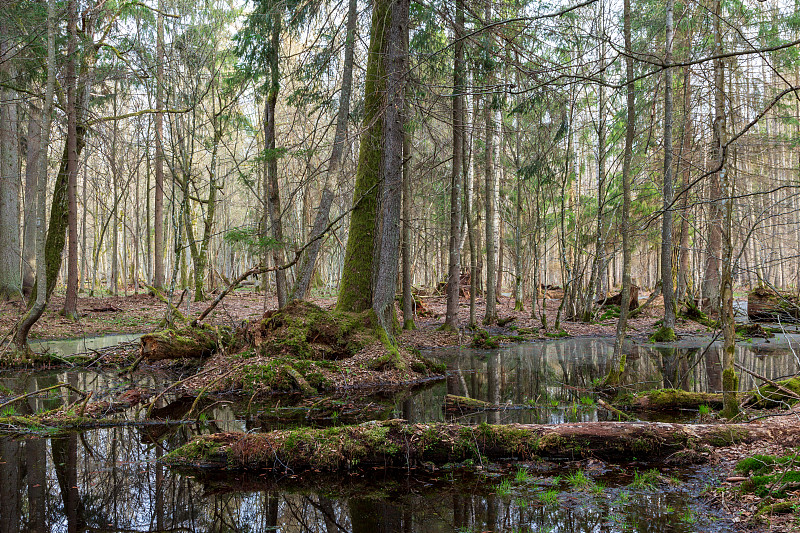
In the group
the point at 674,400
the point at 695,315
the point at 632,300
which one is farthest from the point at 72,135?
the point at 632,300

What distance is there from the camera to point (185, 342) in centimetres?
1108

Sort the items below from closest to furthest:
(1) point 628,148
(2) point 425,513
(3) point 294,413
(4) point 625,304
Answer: (2) point 425,513, (3) point 294,413, (4) point 625,304, (1) point 628,148

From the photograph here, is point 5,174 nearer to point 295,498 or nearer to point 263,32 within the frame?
point 263,32

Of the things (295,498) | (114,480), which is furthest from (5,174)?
(295,498)

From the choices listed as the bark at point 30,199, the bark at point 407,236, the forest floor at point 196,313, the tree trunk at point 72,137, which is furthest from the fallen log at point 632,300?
the bark at point 30,199

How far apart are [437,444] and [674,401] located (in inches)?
153

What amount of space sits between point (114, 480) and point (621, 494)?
4431 millimetres

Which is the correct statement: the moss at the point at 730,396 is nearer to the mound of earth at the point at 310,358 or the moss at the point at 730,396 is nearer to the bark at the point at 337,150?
the mound of earth at the point at 310,358

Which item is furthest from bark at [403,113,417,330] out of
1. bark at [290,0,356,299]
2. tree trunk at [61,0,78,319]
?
tree trunk at [61,0,78,319]

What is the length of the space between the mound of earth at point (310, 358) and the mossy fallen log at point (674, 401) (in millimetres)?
4009

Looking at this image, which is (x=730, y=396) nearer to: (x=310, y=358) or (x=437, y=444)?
(x=437, y=444)

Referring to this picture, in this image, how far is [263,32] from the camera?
11914 millimetres

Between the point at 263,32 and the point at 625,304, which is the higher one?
the point at 263,32

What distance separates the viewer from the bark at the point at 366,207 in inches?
442
